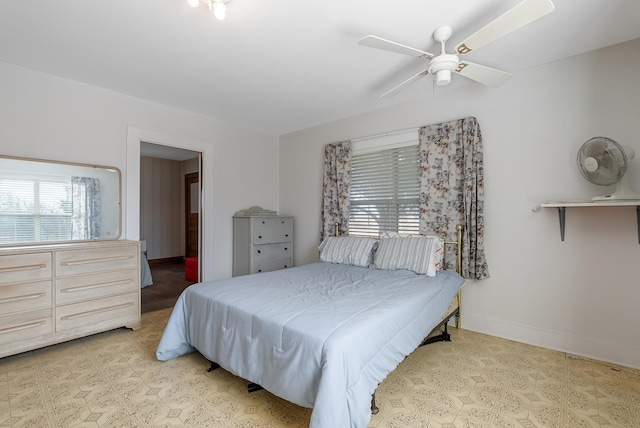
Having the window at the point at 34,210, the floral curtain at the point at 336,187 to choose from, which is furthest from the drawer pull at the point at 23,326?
the floral curtain at the point at 336,187

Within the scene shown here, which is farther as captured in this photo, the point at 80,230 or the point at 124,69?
the point at 80,230

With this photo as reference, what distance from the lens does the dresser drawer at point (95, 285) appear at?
2.57m

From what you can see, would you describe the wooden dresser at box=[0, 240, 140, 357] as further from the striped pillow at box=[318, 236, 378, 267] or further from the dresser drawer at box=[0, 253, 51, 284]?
the striped pillow at box=[318, 236, 378, 267]

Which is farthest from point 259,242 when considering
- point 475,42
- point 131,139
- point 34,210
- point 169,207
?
point 169,207

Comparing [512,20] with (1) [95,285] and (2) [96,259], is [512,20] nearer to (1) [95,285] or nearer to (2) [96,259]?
(2) [96,259]

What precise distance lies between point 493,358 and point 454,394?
→ 0.72 meters

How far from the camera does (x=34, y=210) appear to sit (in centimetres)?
274

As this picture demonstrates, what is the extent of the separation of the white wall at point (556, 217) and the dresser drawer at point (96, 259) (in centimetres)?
340

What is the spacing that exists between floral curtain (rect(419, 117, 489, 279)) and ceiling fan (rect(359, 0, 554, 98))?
76 cm

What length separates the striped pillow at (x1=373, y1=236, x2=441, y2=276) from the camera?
2.77m

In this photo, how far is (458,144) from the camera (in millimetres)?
3025

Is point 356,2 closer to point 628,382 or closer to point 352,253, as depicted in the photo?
point 352,253

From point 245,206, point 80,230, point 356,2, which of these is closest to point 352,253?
point 245,206

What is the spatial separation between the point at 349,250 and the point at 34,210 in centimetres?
303
